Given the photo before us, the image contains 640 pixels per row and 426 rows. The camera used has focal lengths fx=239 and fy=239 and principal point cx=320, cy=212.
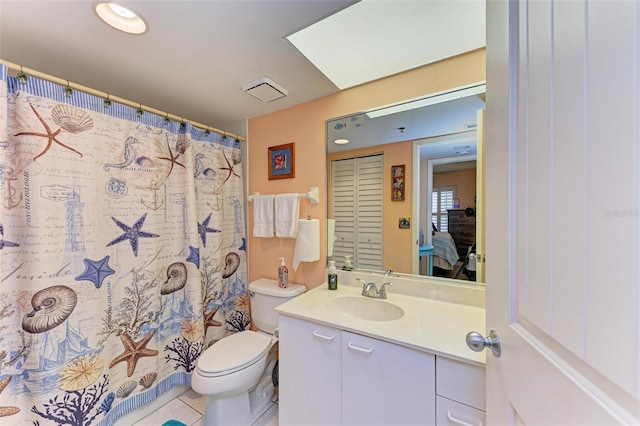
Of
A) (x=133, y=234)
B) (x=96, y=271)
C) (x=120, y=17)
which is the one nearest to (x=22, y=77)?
(x=120, y=17)

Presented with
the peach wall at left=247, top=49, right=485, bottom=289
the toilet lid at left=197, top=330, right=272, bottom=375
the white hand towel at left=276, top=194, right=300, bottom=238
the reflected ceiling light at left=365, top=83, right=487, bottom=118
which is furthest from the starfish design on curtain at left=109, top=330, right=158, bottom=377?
the reflected ceiling light at left=365, top=83, right=487, bottom=118

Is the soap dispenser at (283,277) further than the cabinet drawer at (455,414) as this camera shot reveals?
Yes

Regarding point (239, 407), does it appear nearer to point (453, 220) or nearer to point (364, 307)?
point (364, 307)

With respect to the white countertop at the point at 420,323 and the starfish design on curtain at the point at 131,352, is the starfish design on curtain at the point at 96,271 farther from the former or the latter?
the white countertop at the point at 420,323

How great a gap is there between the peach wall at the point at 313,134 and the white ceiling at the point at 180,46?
104mm

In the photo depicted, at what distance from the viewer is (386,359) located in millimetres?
972

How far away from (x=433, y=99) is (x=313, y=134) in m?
0.80

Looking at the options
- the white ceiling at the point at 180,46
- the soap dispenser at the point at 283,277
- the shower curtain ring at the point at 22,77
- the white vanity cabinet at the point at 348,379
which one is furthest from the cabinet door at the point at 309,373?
the shower curtain ring at the point at 22,77

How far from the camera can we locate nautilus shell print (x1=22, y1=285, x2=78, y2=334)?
1101 millimetres

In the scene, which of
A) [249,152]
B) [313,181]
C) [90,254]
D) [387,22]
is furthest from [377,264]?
[90,254]

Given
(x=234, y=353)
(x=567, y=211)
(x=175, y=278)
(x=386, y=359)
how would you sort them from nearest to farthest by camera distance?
(x=567, y=211), (x=386, y=359), (x=234, y=353), (x=175, y=278)

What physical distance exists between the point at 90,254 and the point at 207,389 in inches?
37.2

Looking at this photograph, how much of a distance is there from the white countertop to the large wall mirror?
0.58 feet

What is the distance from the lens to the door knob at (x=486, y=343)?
599 mm
